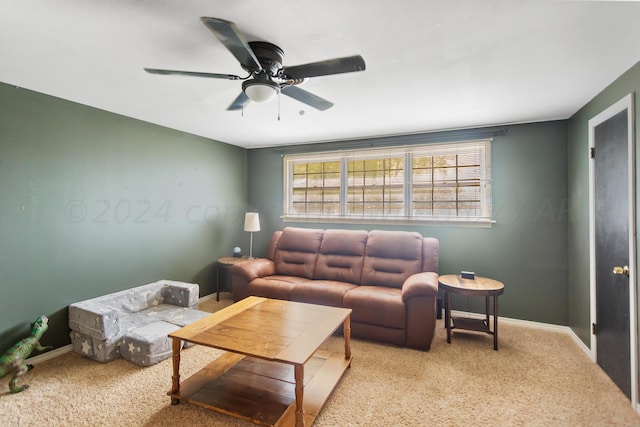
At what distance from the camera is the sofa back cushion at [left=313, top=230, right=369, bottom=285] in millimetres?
3810

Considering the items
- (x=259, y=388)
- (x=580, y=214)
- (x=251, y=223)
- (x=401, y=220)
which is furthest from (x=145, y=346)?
(x=580, y=214)

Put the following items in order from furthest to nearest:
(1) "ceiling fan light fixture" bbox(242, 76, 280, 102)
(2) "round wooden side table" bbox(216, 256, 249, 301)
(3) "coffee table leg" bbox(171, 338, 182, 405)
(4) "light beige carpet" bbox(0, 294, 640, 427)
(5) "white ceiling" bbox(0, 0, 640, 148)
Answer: (2) "round wooden side table" bbox(216, 256, 249, 301) → (3) "coffee table leg" bbox(171, 338, 182, 405) → (4) "light beige carpet" bbox(0, 294, 640, 427) → (1) "ceiling fan light fixture" bbox(242, 76, 280, 102) → (5) "white ceiling" bbox(0, 0, 640, 148)

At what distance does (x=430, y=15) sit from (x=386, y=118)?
1840 mm

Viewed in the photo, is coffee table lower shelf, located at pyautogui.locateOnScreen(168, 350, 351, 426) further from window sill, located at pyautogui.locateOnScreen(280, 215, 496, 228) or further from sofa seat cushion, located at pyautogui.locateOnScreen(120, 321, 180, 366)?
window sill, located at pyautogui.locateOnScreen(280, 215, 496, 228)

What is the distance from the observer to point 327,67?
5.65ft

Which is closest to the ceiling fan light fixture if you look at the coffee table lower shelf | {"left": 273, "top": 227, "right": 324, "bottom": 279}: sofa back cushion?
the coffee table lower shelf

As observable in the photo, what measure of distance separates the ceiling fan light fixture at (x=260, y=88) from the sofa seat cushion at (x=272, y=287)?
227 centimetres

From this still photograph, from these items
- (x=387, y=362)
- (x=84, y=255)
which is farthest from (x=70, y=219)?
(x=387, y=362)

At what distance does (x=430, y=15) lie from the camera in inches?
62.3

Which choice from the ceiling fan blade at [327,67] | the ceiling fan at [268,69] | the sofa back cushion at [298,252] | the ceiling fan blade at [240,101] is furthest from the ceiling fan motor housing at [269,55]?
the sofa back cushion at [298,252]

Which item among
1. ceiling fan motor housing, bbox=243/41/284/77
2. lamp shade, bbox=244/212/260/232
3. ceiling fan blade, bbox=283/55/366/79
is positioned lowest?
lamp shade, bbox=244/212/260/232

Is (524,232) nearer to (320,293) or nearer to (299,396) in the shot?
(320,293)

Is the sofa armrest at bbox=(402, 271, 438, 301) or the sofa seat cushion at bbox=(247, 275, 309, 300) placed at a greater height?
the sofa armrest at bbox=(402, 271, 438, 301)

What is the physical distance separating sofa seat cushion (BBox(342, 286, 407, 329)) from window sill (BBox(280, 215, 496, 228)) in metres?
1.21
